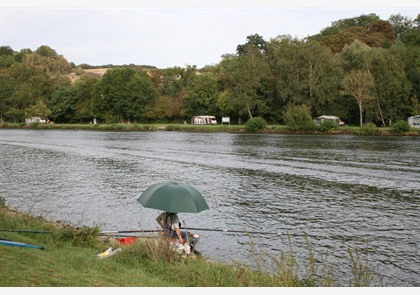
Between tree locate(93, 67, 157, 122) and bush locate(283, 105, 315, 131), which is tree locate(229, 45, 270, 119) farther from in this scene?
tree locate(93, 67, 157, 122)

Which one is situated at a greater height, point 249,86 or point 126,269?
point 249,86

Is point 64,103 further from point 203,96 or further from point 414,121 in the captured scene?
point 414,121

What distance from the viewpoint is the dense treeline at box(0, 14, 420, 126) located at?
267ft

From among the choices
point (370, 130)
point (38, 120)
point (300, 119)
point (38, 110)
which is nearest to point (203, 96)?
point (300, 119)

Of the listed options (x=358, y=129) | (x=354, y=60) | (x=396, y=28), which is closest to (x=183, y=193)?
(x=358, y=129)

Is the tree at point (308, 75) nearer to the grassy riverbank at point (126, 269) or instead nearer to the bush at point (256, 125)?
the bush at point (256, 125)

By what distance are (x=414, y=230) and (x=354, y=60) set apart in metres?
76.8

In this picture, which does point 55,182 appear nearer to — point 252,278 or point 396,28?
point 252,278

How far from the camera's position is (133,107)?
121312 millimetres

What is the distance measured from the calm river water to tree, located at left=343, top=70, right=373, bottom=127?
35.0 metres

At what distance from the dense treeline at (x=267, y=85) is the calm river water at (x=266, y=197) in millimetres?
38373

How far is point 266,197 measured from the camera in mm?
24750

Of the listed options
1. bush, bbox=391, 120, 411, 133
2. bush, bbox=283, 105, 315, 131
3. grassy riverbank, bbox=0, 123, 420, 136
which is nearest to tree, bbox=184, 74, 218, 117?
grassy riverbank, bbox=0, 123, 420, 136

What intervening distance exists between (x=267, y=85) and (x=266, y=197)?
76978 millimetres
